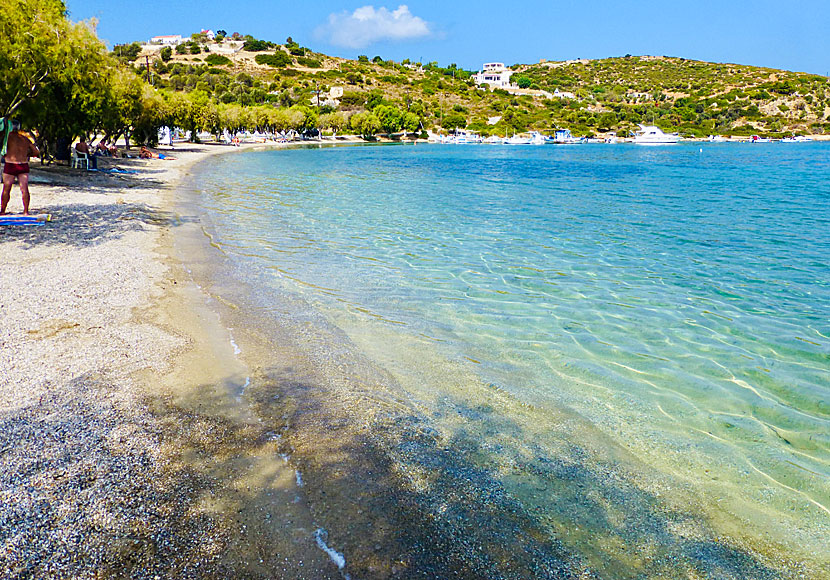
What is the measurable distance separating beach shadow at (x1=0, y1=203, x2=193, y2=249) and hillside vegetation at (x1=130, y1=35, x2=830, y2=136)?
318 feet

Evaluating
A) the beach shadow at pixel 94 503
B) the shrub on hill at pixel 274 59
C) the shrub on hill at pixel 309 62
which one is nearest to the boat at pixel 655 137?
the shrub on hill at pixel 309 62

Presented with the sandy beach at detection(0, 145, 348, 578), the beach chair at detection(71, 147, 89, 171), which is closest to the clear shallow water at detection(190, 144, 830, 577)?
the sandy beach at detection(0, 145, 348, 578)

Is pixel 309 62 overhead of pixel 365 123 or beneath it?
overhead

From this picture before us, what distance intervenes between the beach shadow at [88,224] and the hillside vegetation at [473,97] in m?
97.0

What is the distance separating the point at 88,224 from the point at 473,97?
572 ft

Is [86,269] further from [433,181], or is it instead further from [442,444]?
[433,181]

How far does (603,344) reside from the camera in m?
7.39

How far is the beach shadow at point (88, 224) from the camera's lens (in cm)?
1157

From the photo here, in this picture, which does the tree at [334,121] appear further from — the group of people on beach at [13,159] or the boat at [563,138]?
the group of people on beach at [13,159]

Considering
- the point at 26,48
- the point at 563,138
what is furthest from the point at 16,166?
the point at 563,138

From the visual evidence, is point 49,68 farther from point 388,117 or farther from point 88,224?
point 388,117

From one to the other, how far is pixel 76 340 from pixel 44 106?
1825 cm

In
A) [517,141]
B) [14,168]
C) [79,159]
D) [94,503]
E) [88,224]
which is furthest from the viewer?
[517,141]

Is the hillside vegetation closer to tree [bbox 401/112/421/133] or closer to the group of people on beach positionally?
tree [bbox 401/112/421/133]
